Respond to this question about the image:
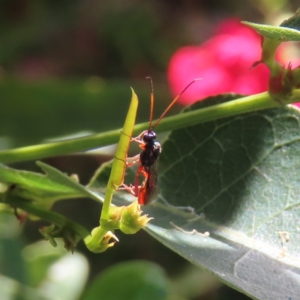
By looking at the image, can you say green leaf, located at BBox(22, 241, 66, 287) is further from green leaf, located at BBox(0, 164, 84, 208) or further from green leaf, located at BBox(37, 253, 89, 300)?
green leaf, located at BBox(0, 164, 84, 208)

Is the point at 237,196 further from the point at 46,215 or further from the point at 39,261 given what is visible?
the point at 39,261

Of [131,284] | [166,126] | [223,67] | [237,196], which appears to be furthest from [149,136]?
[223,67]

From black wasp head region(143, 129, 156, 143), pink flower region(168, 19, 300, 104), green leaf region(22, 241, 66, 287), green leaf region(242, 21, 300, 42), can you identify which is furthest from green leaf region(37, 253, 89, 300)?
green leaf region(242, 21, 300, 42)

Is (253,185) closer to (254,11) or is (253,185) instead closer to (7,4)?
(7,4)

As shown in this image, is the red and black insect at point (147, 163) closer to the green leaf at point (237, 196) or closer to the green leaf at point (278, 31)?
the green leaf at point (237, 196)

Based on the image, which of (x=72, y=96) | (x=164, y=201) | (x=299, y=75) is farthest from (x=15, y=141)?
(x=299, y=75)
